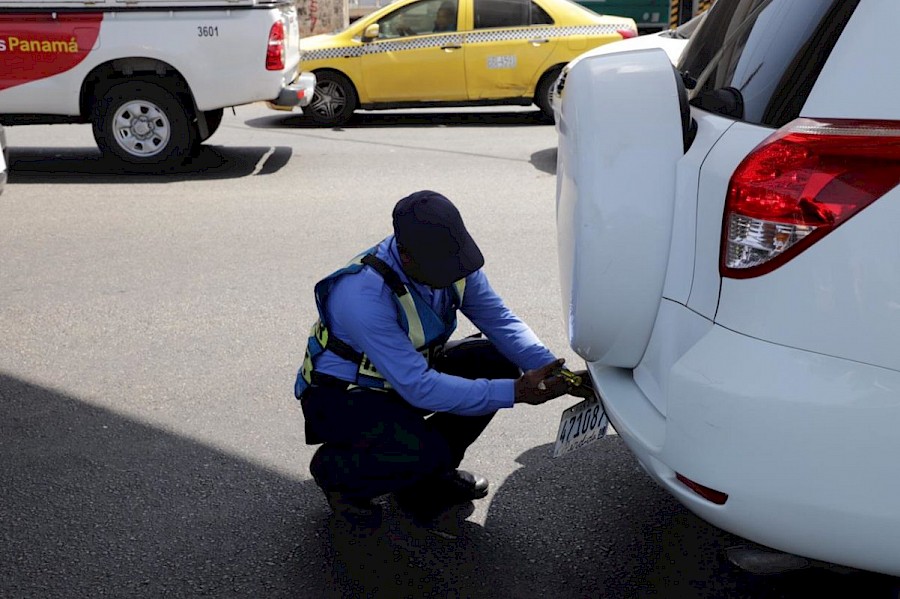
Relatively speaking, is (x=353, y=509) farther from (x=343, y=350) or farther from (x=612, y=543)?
(x=612, y=543)

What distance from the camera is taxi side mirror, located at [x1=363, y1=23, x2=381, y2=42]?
426 inches

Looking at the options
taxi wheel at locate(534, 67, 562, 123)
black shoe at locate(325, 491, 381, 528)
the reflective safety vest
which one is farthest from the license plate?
taxi wheel at locate(534, 67, 562, 123)

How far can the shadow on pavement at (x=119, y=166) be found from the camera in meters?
8.31

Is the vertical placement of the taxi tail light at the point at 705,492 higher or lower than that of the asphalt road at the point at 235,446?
higher

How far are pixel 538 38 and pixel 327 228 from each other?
5064 millimetres

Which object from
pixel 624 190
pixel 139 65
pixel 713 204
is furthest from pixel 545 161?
pixel 713 204

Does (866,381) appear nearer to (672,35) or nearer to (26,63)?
(672,35)

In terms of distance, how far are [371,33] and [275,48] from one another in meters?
2.53

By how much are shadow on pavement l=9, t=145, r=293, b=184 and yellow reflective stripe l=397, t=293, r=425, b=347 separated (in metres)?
5.65

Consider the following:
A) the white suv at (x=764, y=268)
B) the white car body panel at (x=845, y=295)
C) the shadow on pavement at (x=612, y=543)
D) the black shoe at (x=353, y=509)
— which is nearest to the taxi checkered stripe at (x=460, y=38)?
the shadow on pavement at (x=612, y=543)

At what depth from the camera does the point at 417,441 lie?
2.92 metres

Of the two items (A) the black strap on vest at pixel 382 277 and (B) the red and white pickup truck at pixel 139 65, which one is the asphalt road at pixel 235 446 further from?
(B) the red and white pickup truck at pixel 139 65

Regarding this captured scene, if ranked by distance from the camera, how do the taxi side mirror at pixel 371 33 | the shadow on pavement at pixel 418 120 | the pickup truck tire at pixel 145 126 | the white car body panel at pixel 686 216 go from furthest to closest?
1. the shadow on pavement at pixel 418 120
2. the taxi side mirror at pixel 371 33
3. the pickup truck tire at pixel 145 126
4. the white car body panel at pixel 686 216

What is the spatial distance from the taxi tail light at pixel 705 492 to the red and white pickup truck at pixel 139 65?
6.88 m
